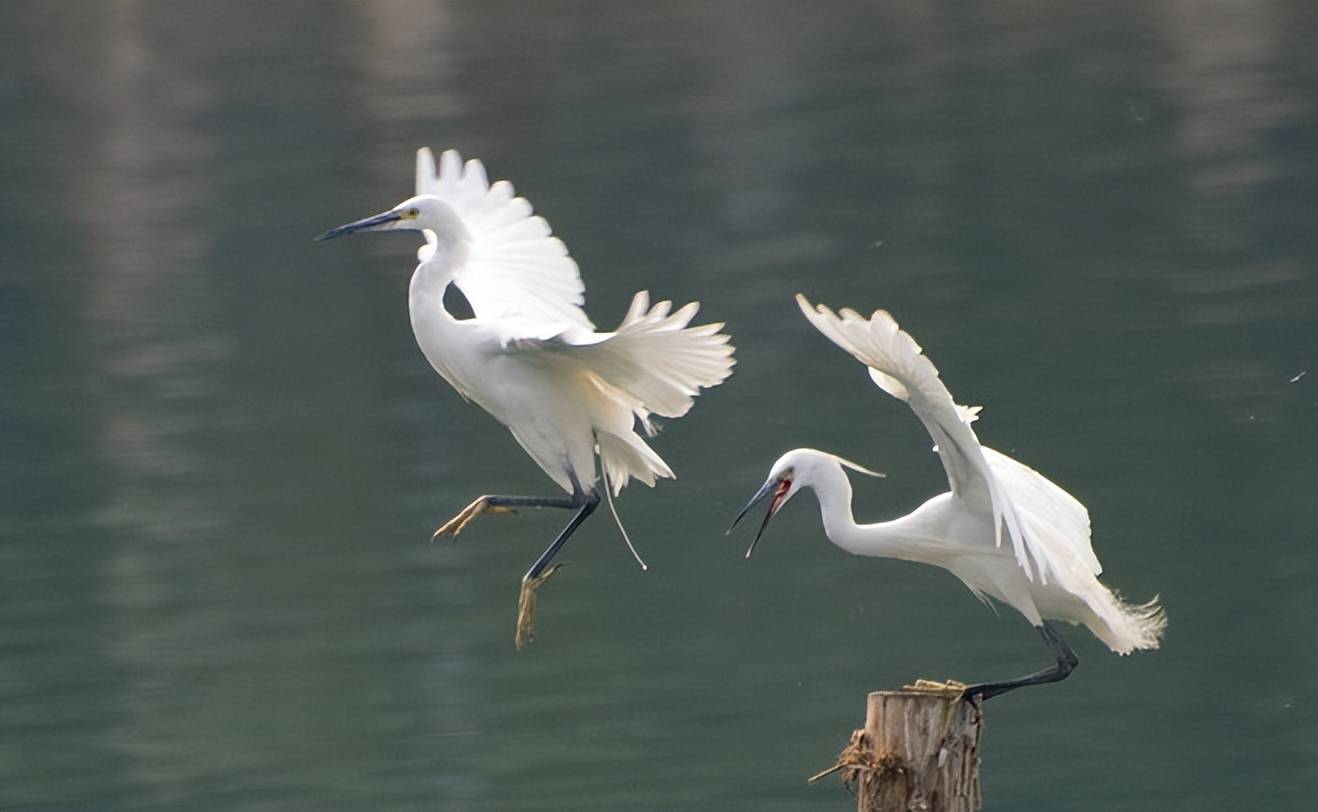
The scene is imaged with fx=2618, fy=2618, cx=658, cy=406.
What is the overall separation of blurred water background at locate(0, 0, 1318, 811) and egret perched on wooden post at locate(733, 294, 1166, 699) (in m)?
1.64

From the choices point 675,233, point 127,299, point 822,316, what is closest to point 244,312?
point 127,299

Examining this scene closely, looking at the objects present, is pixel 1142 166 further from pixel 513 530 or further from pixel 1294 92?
pixel 513 530

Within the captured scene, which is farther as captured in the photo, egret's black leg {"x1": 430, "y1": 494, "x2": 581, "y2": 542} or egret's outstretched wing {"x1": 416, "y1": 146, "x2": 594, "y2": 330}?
egret's outstretched wing {"x1": 416, "y1": 146, "x2": 594, "y2": 330}

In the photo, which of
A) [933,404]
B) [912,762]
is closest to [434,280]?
[933,404]

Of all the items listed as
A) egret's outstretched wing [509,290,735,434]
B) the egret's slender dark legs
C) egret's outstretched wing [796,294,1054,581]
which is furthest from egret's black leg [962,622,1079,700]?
the egret's slender dark legs

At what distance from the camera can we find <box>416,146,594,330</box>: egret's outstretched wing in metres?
5.95

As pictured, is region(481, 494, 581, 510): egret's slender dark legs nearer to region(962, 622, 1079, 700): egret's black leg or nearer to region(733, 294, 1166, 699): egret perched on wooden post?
region(733, 294, 1166, 699): egret perched on wooden post

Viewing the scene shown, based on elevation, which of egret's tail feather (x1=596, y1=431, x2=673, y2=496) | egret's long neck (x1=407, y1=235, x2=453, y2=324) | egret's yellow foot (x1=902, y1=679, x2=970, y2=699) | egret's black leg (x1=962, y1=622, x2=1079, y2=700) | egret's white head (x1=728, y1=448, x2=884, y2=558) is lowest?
egret's black leg (x1=962, y1=622, x2=1079, y2=700)

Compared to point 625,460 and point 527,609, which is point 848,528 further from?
point 625,460

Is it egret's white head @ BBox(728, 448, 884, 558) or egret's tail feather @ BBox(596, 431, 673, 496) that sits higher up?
egret's white head @ BBox(728, 448, 884, 558)

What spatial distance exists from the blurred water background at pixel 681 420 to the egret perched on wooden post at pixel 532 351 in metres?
1.28

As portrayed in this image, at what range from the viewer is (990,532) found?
503cm

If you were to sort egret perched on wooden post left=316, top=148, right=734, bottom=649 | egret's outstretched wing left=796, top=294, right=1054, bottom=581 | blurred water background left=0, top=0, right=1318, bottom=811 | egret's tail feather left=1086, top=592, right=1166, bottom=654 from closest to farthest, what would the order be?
egret's outstretched wing left=796, top=294, right=1054, bottom=581 < egret's tail feather left=1086, top=592, right=1166, bottom=654 < egret perched on wooden post left=316, top=148, right=734, bottom=649 < blurred water background left=0, top=0, right=1318, bottom=811

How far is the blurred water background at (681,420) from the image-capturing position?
7.38 m
